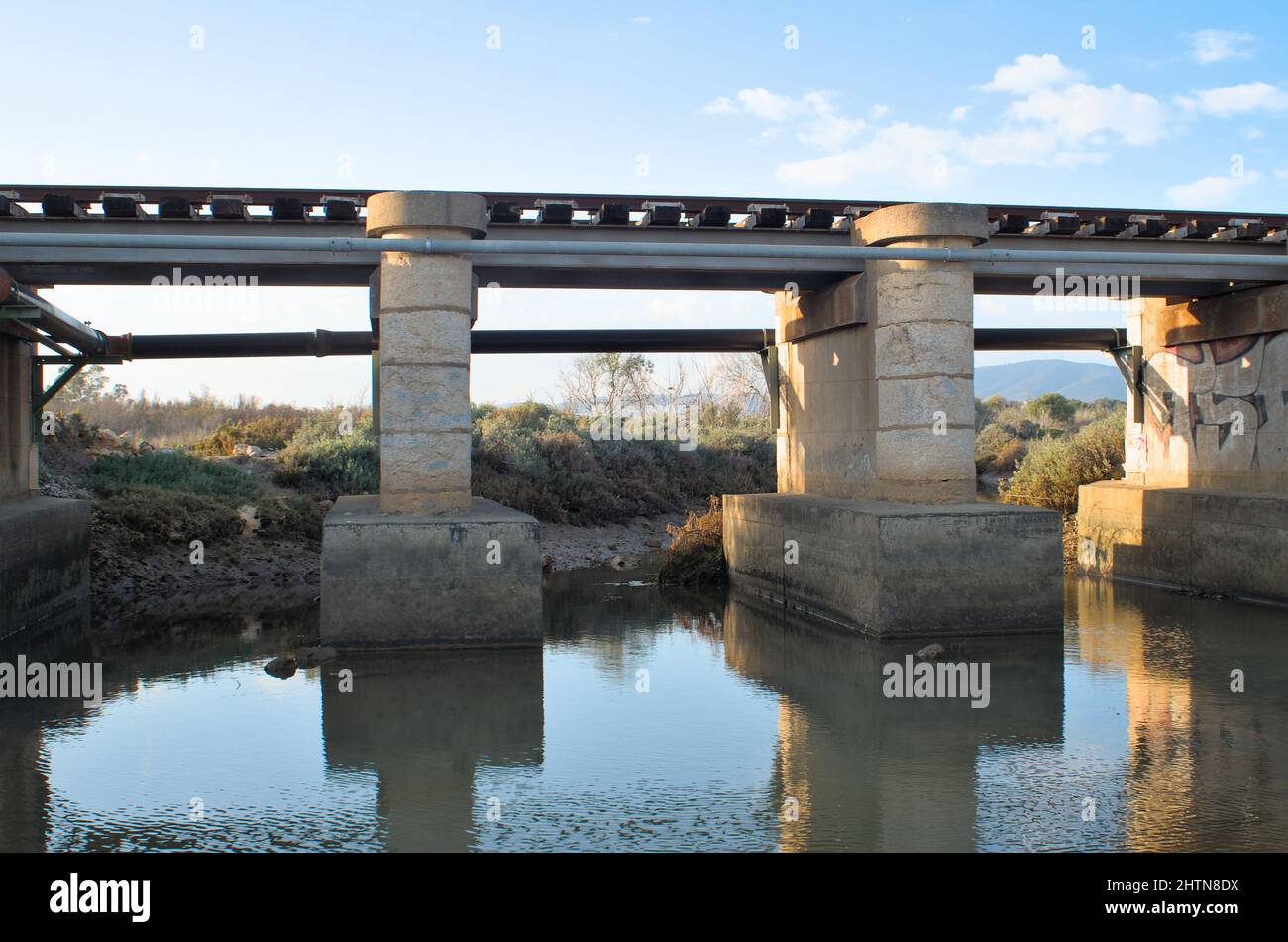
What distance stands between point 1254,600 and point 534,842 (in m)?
13.0

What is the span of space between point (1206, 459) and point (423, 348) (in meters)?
11.8

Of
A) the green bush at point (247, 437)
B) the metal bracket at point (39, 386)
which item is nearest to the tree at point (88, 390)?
the green bush at point (247, 437)

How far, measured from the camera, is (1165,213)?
54.2 ft

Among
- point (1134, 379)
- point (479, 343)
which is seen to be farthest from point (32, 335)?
point (1134, 379)

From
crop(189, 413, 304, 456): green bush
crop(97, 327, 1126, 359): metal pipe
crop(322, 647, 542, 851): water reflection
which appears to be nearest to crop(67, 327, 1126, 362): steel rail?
crop(97, 327, 1126, 359): metal pipe

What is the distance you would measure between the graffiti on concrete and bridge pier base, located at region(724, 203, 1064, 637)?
495 centimetres

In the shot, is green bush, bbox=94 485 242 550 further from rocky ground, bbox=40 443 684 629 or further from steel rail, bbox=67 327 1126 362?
steel rail, bbox=67 327 1126 362

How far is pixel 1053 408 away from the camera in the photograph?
189 feet

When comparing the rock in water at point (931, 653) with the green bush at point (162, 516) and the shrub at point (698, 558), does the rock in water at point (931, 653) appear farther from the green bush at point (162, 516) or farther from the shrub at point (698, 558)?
the green bush at point (162, 516)

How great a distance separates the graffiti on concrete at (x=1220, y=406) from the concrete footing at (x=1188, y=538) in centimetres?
53

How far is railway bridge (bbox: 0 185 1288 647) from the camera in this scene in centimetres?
1284

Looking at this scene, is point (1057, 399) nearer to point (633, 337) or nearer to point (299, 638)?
point (633, 337)

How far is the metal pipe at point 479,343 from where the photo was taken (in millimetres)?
17344
